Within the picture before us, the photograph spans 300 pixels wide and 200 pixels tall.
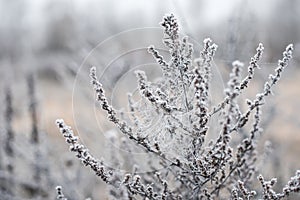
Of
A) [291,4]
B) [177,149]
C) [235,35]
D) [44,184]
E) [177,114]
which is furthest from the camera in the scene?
[291,4]

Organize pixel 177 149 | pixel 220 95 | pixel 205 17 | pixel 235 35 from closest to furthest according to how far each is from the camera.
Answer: pixel 177 149 → pixel 220 95 → pixel 235 35 → pixel 205 17

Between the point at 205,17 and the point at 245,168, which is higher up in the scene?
the point at 205,17

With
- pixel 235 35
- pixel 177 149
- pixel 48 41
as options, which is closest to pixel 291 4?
pixel 48 41

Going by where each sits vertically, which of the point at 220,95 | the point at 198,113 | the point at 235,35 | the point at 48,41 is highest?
the point at 48,41

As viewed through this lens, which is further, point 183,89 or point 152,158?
point 152,158

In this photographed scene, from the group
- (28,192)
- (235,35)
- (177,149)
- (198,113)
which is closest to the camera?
(198,113)

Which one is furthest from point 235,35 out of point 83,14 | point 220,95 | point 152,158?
point 83,14

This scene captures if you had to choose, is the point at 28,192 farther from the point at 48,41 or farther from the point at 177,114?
the point at 48,41

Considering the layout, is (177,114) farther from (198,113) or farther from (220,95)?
(220,95)

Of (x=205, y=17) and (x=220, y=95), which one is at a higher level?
(x=205, y=17)
